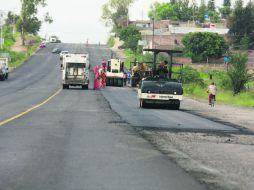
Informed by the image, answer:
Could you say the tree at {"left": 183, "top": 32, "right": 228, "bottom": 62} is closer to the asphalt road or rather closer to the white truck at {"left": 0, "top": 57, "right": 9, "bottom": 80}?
the white truck at {"left": 0, "top": 57, "right": 9, "bottom": 80}

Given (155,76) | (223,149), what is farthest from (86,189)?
(155,76)

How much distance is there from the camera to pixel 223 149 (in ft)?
46.8

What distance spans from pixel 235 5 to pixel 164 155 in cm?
Result: 13884

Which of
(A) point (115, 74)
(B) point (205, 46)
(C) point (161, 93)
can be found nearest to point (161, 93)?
(C) point (161, 93)

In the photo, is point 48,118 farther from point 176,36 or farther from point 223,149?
point 176,36

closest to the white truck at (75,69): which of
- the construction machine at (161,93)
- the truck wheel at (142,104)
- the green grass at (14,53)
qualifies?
the truck wheel at (142,104)

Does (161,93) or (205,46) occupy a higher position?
(205,46)

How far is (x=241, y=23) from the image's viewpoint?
462ft

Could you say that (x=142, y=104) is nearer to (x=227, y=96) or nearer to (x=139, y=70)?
(x=139, y=70)

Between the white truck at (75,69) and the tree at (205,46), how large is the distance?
68161 mm

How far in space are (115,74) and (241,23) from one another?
3158 inches

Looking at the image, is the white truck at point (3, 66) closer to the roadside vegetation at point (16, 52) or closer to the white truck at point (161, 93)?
the roadside vegetation at point (16, 52)

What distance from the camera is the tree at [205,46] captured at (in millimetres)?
123125

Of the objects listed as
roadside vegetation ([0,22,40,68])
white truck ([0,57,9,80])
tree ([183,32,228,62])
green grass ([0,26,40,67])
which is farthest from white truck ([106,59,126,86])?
tree ([183,32,228,62])
